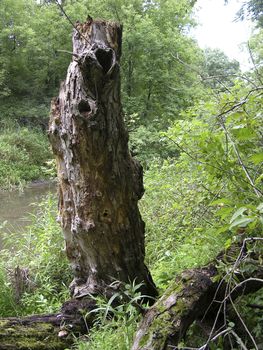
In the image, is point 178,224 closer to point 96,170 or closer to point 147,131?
point 96,170

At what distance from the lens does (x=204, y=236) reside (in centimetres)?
345

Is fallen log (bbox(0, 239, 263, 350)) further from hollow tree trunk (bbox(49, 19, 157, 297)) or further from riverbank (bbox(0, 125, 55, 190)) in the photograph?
riverbank (bbox(0, 125, 55, 190))

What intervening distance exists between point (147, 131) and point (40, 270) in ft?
32.8

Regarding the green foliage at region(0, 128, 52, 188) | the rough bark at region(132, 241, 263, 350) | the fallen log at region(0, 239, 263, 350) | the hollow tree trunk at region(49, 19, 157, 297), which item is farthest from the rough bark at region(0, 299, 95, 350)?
the green foliage at region(0, 128, 52, 188)

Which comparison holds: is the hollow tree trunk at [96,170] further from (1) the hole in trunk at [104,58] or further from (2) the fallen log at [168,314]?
(2) the fallen log at [168,314]

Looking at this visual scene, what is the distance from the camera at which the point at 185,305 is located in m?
2.27

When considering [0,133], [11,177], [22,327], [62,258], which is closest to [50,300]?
[62,258]

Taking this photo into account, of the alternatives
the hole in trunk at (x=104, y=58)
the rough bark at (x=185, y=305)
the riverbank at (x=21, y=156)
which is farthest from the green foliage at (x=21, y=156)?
the rough bark at (x=185, y=305)

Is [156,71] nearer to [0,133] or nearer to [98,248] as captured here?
[0,133]

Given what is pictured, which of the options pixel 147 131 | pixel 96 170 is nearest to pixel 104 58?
pixel 96 170

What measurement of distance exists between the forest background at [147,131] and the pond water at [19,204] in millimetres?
560

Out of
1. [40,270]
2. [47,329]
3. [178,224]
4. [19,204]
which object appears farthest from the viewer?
[19,204]

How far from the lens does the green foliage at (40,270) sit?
3877 millimetres

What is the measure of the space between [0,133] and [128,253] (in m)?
16.3
